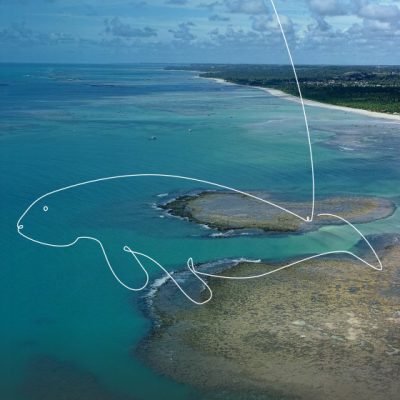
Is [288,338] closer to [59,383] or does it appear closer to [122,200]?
[59,383]

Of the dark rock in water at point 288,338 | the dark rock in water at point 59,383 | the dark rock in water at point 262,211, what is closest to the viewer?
the dark rock in water at point 59,383

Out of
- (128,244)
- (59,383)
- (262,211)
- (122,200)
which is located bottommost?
(59,383)

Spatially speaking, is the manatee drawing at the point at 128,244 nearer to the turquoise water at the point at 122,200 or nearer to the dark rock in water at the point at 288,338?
the turquoise water at the point at 122,200

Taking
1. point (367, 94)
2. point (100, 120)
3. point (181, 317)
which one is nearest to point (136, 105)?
point (100, 120)

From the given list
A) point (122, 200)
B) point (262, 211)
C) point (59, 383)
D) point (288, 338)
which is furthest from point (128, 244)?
point (59, 383)

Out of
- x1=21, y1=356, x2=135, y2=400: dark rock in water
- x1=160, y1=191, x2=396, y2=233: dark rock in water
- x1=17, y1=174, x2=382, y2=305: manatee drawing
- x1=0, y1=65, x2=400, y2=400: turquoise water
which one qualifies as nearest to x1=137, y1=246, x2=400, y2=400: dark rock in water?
x1=17, y1=174, x2=382, y2=305: manatee drawing

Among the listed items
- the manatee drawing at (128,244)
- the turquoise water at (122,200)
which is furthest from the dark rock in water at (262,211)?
the turquoise water at (122,200)

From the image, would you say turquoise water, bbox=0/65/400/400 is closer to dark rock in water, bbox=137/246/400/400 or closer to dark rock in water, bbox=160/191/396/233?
dark rock in water, bbox=137/246/400/400
